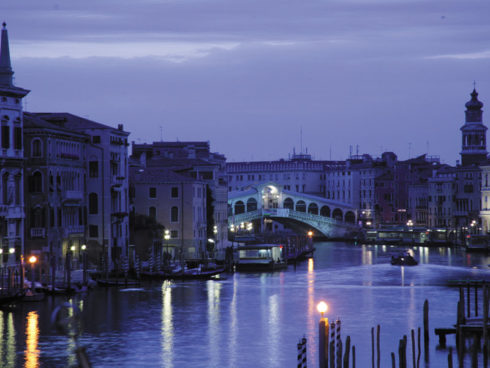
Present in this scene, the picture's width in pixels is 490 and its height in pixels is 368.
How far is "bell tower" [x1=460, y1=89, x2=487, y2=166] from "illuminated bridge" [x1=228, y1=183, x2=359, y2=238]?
8.07m

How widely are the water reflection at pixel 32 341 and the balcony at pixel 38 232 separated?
6011 millimetres

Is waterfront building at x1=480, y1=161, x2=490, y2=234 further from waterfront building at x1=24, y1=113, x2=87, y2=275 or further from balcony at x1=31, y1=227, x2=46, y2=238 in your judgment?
balcony at x1=31, y1=227, x2=46, y2=238

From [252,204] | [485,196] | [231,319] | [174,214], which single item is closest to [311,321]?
[231,319]

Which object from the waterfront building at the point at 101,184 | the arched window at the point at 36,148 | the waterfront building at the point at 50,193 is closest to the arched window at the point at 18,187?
the waterfront building at the point at 50,193

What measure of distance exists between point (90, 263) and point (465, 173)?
39.4 metres

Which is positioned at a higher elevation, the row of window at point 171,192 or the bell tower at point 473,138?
the bell tower at point 473,138

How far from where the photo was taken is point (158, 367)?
19.6m

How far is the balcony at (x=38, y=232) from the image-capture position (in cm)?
3102

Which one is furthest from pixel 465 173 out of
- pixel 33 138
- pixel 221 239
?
pixel 33 138

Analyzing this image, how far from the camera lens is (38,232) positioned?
102 feet

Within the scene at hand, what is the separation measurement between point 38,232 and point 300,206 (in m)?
49.7

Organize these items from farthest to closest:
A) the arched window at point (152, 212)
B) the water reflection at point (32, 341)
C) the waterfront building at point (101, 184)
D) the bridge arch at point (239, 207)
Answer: the bridge arch at point (239, 207) < the arched window at point (152, 212) < the waterfront building at point (101, 184) < the water reflection at point (32, 341)

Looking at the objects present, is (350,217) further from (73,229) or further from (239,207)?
(73,229)

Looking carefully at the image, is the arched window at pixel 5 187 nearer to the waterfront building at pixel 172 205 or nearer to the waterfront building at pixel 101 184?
the waterfront building at pixel 101 184
